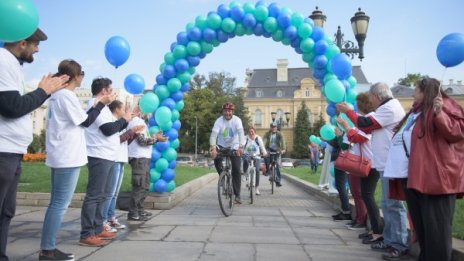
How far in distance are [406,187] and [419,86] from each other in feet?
3.14

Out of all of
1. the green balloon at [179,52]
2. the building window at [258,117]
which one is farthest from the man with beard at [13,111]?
the building window at [258,117]

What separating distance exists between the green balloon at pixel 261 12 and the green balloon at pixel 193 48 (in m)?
1.44

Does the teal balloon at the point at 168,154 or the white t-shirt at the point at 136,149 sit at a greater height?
the white t-shirt at the point at 136,149

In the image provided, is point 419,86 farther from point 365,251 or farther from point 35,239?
point 35,239

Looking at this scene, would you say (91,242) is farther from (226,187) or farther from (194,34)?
(194,34)

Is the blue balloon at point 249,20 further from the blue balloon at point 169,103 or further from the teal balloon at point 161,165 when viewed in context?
the teal balloon at point 161,165

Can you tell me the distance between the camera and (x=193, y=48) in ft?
29.1

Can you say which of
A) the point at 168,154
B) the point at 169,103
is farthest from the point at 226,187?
the point at 169,103

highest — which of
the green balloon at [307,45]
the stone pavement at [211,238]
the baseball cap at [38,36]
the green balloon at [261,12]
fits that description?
the green balloon at [261,12]

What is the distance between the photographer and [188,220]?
6.81m

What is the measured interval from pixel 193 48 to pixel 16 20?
19.0 feet

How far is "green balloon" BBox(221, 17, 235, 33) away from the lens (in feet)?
29.1

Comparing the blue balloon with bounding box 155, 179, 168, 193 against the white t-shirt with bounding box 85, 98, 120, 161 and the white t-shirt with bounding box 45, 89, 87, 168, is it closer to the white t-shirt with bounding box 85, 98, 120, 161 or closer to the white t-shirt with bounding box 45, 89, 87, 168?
the white t-shirt with bounding box 85, 98, 120, 161

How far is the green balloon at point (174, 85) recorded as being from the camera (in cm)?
888
